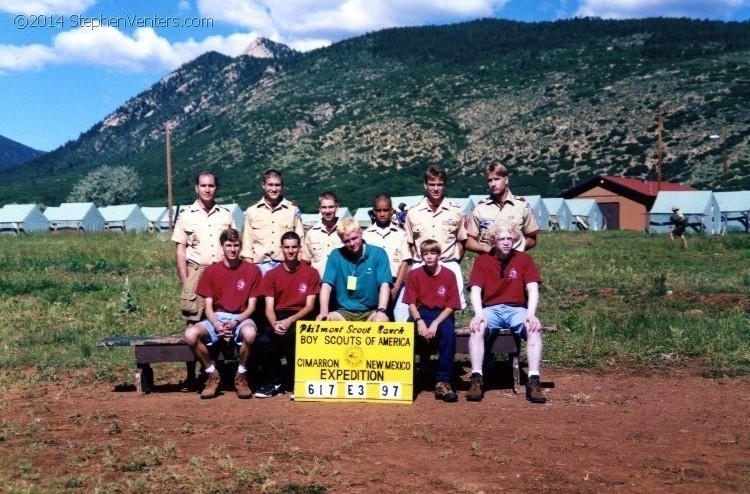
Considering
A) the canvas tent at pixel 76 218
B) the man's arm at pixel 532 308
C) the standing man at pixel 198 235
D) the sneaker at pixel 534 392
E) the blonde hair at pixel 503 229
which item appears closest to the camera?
the sneaker at pixel 534 392

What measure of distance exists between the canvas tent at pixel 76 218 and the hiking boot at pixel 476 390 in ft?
226

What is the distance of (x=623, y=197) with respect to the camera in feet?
181

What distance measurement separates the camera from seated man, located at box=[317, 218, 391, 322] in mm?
7961

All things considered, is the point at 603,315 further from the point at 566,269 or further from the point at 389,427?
the point at 566,269

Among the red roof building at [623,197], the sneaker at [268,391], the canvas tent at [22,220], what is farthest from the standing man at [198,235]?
the canvas tent at [22,220]

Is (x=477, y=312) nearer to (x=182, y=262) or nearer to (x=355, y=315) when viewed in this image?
(x=355, y=315)

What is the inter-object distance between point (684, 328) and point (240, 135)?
114765mm

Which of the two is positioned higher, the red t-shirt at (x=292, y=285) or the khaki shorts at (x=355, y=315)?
the red t-shirt at (x=292, y=285)

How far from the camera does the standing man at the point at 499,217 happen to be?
8.20m

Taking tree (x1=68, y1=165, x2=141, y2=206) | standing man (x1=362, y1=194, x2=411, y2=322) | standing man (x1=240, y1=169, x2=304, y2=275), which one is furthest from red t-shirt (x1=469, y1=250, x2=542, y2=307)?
tree (x1=68, y1=165, x2=141, y2=206)

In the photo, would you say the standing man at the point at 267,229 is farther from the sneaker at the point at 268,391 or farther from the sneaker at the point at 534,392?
the sneaker at the point at 534,392

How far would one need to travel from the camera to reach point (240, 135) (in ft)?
396

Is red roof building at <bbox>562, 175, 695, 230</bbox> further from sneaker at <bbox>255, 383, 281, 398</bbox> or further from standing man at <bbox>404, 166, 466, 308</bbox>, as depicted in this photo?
sneaker at <bbox>255, 383, 281, 398</bbox>

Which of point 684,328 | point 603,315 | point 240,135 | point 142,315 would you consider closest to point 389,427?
point 684,328
